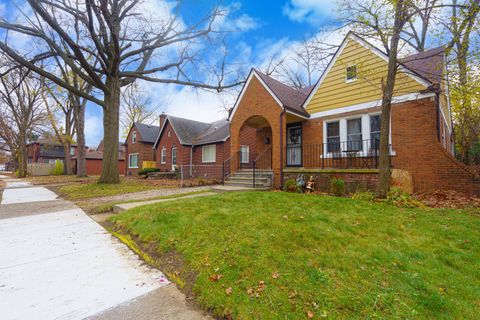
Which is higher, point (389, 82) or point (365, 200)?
point (389, 82)

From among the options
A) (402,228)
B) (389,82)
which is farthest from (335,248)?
(389,82)

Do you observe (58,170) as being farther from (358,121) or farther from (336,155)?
(358,121)

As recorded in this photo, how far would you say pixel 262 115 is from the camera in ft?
35.7

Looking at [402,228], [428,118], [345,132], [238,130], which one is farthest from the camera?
[238,130]

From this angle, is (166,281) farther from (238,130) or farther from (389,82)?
(238,130)

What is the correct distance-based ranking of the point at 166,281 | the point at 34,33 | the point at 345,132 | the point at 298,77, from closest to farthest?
the point at 166,281 → the point at 345,132 → the point at 34,33 → the point at 298,77

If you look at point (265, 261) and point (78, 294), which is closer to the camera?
point (78, 294)

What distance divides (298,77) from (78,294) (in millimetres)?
24776

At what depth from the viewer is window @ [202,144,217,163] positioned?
59.9 ft

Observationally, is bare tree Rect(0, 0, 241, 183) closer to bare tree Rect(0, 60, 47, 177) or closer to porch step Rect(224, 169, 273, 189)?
porch step Rect(224, 169, 273, 189)

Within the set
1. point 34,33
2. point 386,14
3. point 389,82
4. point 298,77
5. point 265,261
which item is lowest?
point 265,261

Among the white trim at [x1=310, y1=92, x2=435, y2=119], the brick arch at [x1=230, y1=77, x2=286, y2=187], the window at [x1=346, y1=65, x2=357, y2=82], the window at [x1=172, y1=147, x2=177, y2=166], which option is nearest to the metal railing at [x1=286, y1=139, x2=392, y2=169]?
the white trim at [x1=310, y1=92, x2=435, y2=119]

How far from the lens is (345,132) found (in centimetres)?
970

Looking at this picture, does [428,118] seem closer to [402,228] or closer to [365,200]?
[365,200]
